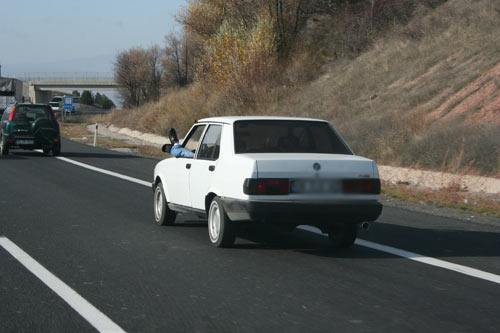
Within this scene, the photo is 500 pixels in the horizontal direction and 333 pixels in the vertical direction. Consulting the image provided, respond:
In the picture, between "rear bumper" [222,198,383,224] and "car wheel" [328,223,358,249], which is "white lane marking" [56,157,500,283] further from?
"rear bumper" [222,198,383,224]

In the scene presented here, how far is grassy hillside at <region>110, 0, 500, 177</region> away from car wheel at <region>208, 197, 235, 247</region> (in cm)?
1013

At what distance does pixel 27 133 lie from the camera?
85.1 feet

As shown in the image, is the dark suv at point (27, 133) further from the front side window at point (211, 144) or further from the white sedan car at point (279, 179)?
the front side window at point (211, 144)

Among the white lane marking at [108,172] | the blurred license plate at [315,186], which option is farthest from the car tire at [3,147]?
the blurred license plate at [315,186]

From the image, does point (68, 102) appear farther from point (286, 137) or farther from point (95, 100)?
point (95, 100)

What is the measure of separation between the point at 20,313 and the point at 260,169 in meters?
3.12

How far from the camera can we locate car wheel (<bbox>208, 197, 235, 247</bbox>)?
8.72 meters

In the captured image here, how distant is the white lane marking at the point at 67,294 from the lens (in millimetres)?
5633

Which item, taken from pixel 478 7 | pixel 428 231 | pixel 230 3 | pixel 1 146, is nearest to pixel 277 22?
pixel 230 3

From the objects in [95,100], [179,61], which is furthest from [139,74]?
[95,100]

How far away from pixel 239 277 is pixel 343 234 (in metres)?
2.21

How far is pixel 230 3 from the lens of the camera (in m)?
47.1

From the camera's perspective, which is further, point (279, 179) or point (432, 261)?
point (432, 261)

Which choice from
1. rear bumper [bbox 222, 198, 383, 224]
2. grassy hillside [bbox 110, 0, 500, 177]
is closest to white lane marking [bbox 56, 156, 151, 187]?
grassy hillside [bbox 110, 0, 500, 177]
